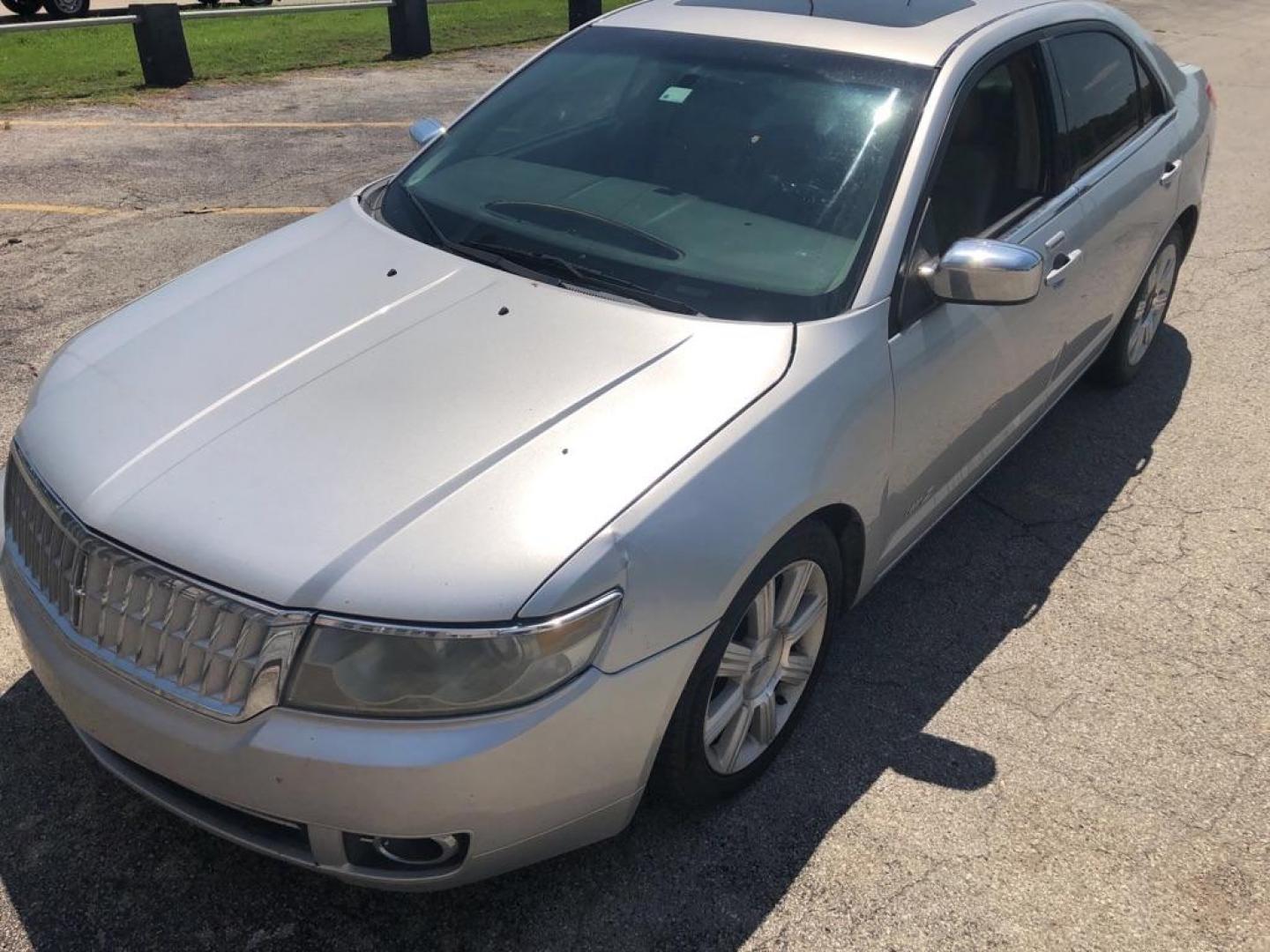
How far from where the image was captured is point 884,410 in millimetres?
2959

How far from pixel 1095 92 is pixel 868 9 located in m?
1.02

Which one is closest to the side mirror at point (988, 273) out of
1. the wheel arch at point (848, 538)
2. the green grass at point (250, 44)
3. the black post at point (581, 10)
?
the wheel arch at point (848, 538)

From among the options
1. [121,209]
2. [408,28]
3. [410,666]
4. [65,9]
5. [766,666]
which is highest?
[410,666]

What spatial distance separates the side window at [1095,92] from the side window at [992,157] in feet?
0.71

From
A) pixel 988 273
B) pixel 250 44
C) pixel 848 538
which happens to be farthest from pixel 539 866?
pixel 250 44

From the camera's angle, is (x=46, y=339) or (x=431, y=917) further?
(x=46, y=339)

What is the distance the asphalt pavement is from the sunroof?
1731 millimetres

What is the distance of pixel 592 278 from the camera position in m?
3.06

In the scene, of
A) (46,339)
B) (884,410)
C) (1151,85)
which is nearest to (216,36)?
(46,339)

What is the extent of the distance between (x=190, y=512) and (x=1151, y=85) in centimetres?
412

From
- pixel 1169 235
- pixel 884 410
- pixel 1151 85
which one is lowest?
pixel 1169 235

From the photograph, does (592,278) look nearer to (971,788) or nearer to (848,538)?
(848,538)

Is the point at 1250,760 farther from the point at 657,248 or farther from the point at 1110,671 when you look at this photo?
the point at 657,248

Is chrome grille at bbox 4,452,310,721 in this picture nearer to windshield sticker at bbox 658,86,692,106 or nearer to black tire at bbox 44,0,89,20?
windshield sticker at bbox 658,86,692,106
